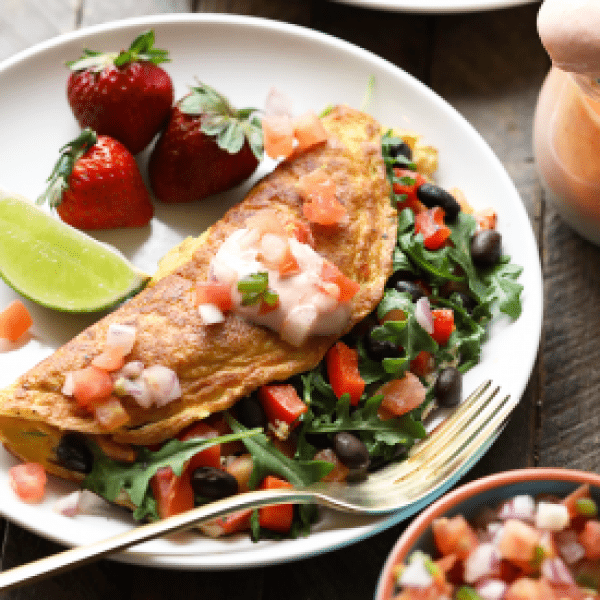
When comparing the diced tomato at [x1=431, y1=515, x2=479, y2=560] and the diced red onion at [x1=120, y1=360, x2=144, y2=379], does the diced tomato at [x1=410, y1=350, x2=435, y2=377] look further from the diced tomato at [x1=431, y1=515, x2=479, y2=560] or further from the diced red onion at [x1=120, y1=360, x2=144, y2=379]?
the diced red onion at [x1=120, y1=360, x2=144, y2=379]

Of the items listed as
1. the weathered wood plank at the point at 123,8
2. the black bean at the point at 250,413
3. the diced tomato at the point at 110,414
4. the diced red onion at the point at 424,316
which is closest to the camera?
the diced tomato at the point at 110,414

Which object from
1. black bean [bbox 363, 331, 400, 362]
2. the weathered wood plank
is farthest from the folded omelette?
the weathered wood plank

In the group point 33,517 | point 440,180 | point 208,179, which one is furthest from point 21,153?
point 440,180

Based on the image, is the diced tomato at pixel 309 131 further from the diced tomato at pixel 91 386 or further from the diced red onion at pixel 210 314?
the diced tomato at pixel 91 386

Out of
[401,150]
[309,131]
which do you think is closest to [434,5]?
[401,150]

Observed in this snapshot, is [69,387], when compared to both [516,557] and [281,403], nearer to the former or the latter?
[281,403]

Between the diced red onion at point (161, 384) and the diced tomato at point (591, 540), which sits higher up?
the diced red onion at point (161, 384)

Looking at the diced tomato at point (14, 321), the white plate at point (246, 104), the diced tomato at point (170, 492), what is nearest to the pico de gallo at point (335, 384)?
the diced tomato at point (170, 492)
